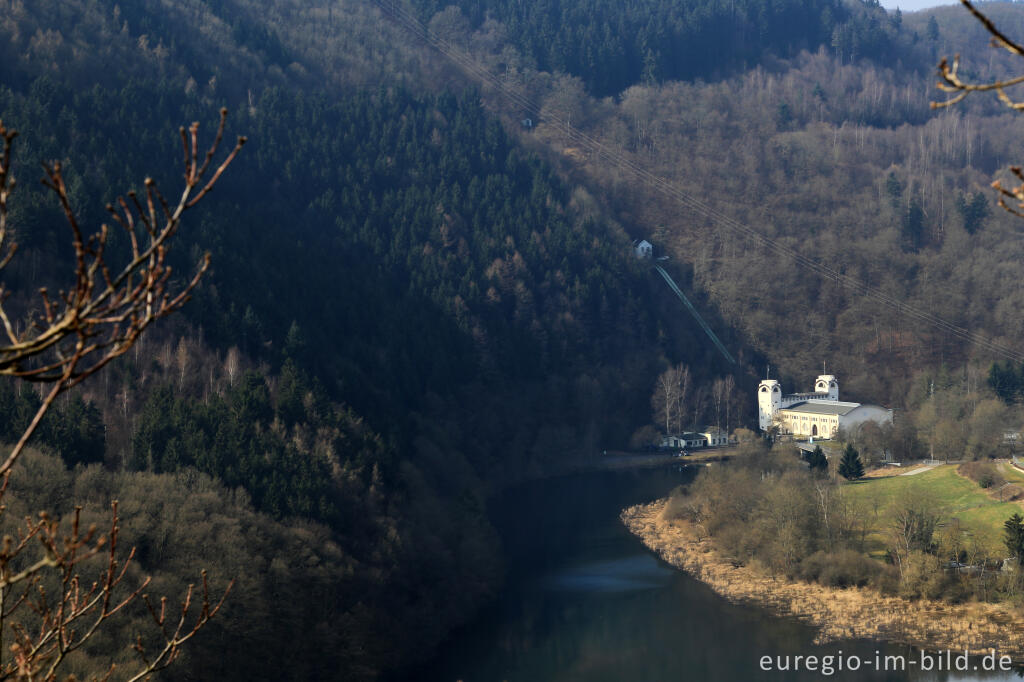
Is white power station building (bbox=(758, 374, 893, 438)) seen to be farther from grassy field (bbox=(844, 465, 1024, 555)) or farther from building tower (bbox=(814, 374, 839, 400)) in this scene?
grassy field (bbox=(844, 465, 1024, 555))

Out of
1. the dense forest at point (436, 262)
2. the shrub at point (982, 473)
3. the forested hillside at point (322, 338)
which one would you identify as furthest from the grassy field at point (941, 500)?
the forested hillside at point (322, 338)

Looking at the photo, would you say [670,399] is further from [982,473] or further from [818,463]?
[982,473]

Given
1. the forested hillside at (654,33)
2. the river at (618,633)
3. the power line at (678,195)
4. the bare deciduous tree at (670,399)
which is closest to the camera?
the river at (618,633)

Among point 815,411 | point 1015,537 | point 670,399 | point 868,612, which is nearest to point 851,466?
point 1015,537

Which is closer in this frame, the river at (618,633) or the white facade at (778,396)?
the river at (618,633)

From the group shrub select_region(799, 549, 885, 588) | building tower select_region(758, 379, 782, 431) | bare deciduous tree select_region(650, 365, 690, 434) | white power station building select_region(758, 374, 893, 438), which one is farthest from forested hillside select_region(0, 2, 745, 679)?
shrub select_region(799, 549, 885, 588)

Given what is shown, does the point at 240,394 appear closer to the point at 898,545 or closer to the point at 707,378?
the point at 898,545

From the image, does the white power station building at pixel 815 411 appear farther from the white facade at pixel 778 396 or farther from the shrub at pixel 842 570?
the shrub at pixel 842 570

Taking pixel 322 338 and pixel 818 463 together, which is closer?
pixel 818 463

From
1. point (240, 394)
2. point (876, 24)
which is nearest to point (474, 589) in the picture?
point (240, 394)
